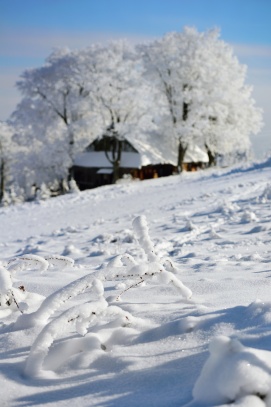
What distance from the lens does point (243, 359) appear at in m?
1.44

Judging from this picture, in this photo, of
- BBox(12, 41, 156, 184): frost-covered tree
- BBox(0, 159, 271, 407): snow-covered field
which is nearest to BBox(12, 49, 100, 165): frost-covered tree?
BBox(12, 41, 156, 184): frost-covered tree

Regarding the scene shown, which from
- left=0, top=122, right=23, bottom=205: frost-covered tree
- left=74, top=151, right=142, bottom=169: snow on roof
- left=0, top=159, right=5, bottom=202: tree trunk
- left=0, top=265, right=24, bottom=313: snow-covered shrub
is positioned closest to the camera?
left=0, top=265, right=24, bottom=313: snow-covered shrub

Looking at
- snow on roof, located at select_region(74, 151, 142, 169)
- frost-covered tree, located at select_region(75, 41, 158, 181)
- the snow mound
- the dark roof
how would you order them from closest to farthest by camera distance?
the snow mound → frost-covered tree, located at select_region(75, 41, 158, 181) → snow on roof, located at select_region(74, 151, 142, 169) → the dark roof

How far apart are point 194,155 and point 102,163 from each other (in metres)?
8.39

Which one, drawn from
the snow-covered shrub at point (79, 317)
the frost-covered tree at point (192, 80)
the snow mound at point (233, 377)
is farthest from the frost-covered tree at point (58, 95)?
the snow mound at point (233, 377)

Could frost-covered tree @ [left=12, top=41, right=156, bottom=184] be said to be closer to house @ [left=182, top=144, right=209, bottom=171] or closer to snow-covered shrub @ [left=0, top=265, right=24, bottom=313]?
house @ [left=182, top=144, right=209, bottom=171]

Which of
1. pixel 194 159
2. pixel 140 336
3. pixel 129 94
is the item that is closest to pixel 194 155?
pixel 194 159

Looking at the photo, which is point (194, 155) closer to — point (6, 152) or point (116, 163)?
point (116, 163)

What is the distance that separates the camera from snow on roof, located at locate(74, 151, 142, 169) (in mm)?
35156

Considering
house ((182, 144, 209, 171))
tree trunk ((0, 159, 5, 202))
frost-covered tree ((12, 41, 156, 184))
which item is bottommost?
tree trunk ((0, 159, 5, 202))

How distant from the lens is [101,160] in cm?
3728

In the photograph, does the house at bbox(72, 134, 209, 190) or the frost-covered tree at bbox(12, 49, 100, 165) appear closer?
the frost-covered tree at bbox(12, 49, 100, 165)

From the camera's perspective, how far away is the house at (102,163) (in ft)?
116

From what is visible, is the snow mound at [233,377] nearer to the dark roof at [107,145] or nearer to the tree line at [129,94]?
the tree line at [129,94]
